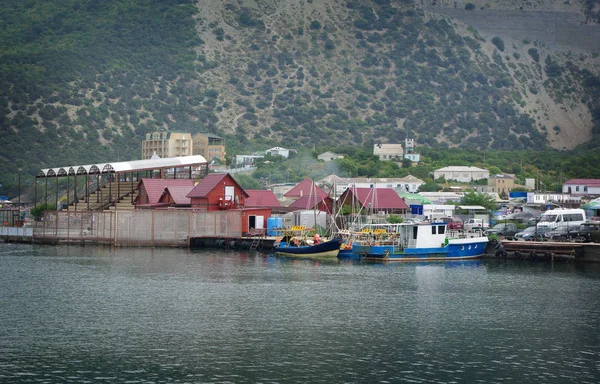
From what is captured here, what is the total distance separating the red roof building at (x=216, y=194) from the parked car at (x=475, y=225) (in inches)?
870

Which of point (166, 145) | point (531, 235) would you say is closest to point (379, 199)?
point (531, 235)

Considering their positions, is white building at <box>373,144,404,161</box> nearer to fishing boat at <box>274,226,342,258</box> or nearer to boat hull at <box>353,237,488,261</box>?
fishing boat at <box>274,226,342,258</box>

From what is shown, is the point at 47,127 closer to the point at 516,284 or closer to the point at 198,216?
the point at 198,216

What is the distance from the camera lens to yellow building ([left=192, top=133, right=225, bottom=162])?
177m

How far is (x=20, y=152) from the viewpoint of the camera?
157125 millimetres

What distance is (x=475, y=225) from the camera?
3524 inches

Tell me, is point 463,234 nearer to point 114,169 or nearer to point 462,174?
point 114,169

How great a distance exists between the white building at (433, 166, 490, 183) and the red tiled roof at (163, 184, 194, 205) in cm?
6774

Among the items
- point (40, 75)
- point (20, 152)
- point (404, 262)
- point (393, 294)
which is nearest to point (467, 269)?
point (404, 262)

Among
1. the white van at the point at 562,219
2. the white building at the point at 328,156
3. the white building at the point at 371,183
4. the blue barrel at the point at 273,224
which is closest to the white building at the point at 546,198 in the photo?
the white building at the point at 371,183

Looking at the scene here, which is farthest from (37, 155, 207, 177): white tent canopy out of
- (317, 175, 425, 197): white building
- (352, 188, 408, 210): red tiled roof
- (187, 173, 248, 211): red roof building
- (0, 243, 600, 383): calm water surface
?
(0, 243, 600, 383): calm water surface

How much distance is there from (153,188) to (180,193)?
3.26m

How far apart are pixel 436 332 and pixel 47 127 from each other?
136866mm

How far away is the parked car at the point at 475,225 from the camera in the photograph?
86.1 m
